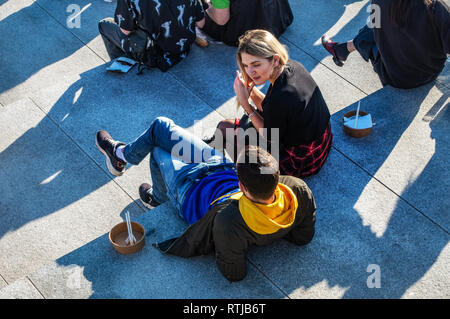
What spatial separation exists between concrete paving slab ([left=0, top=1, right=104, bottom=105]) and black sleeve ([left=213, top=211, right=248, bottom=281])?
3.62 meters

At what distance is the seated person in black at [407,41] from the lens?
14.0 feet

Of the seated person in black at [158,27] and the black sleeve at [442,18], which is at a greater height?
the black sleeve at [442,18]

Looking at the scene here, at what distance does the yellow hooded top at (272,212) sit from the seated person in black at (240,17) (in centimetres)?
285

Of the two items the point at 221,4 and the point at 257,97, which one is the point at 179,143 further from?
the point at 221,4

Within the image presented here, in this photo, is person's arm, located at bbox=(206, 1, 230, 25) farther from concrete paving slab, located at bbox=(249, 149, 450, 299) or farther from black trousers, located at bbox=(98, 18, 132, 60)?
concrete paving slab, located at bbox=(249, 149, 450, 299)

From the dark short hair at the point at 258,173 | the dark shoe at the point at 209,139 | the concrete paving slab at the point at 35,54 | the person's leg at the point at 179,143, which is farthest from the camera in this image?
the concrete paving slab at the point at 35,54

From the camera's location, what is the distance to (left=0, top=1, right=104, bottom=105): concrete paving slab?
620 centimetres

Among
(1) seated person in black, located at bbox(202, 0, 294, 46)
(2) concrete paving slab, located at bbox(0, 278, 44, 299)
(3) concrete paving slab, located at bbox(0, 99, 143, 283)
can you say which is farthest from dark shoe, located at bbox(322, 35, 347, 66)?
(2) concrete paving slab, located at bbox(0, 278, 44, 299)

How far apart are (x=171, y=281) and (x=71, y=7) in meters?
4.75


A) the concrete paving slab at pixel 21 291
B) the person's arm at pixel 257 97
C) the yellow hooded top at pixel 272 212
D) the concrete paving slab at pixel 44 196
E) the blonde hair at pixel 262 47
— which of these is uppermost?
the blonde hair at pixel 262 47

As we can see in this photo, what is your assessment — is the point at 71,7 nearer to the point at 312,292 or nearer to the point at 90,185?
the point at 90,185

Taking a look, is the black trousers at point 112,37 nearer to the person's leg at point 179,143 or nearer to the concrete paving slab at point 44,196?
the concrete paving slab at point 44,196

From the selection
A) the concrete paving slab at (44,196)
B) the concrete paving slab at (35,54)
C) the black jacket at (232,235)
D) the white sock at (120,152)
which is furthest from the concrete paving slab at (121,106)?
the black jacket at (232,235)

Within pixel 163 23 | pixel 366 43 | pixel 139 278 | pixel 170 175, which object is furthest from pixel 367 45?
pixel 139 278
